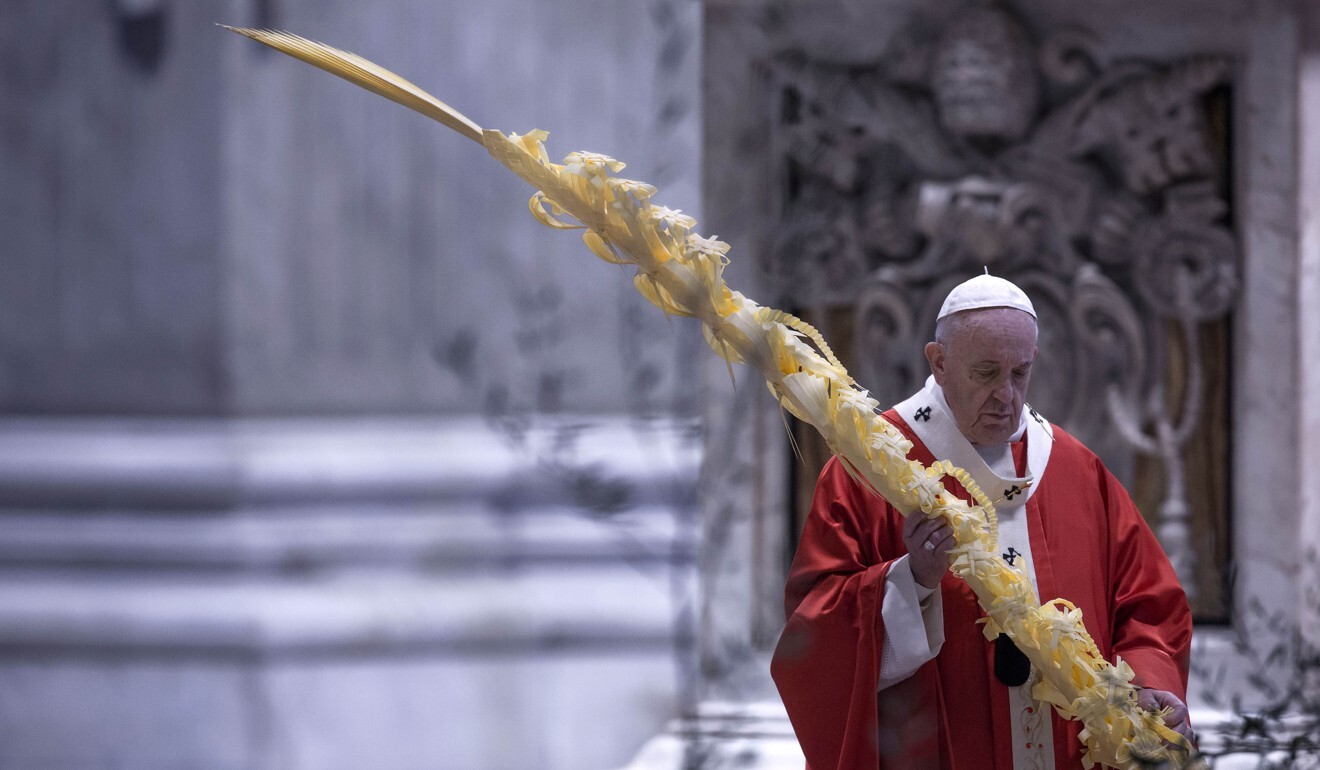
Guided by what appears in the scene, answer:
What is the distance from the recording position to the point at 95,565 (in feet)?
13.5

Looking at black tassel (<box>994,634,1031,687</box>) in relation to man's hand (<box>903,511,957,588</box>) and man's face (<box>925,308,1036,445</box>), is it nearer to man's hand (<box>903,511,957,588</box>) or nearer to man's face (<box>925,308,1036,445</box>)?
man's hand (<box>903,511,957,588</box>)

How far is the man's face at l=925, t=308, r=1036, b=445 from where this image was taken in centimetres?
238

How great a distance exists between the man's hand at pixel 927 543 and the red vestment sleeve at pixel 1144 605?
443mm

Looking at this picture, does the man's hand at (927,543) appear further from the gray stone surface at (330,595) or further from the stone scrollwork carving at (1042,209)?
the stone scrollwork carving at (1042,209)

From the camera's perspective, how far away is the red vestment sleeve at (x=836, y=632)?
94.2 inches

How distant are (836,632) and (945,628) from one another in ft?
0.75

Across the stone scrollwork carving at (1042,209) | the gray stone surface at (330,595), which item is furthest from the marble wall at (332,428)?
the stone scrollwork carving at (1042,209)

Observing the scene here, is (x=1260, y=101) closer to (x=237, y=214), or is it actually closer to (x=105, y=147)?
(x=237, y=214)

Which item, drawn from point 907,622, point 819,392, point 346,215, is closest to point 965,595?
point 907,622

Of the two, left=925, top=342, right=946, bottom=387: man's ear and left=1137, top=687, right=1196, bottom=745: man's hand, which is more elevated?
left=925, top=342, right=946, bottom=387: man's ear

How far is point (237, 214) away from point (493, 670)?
1.65 metres

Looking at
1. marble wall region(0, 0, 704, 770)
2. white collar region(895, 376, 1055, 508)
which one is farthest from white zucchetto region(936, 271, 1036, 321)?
marble wall region(0, 0, 704, 770)

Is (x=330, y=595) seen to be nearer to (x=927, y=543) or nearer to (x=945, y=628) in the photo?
(x=945, y=628)

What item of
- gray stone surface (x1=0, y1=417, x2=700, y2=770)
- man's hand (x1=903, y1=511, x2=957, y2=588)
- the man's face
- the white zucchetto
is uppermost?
the white zucchetto
